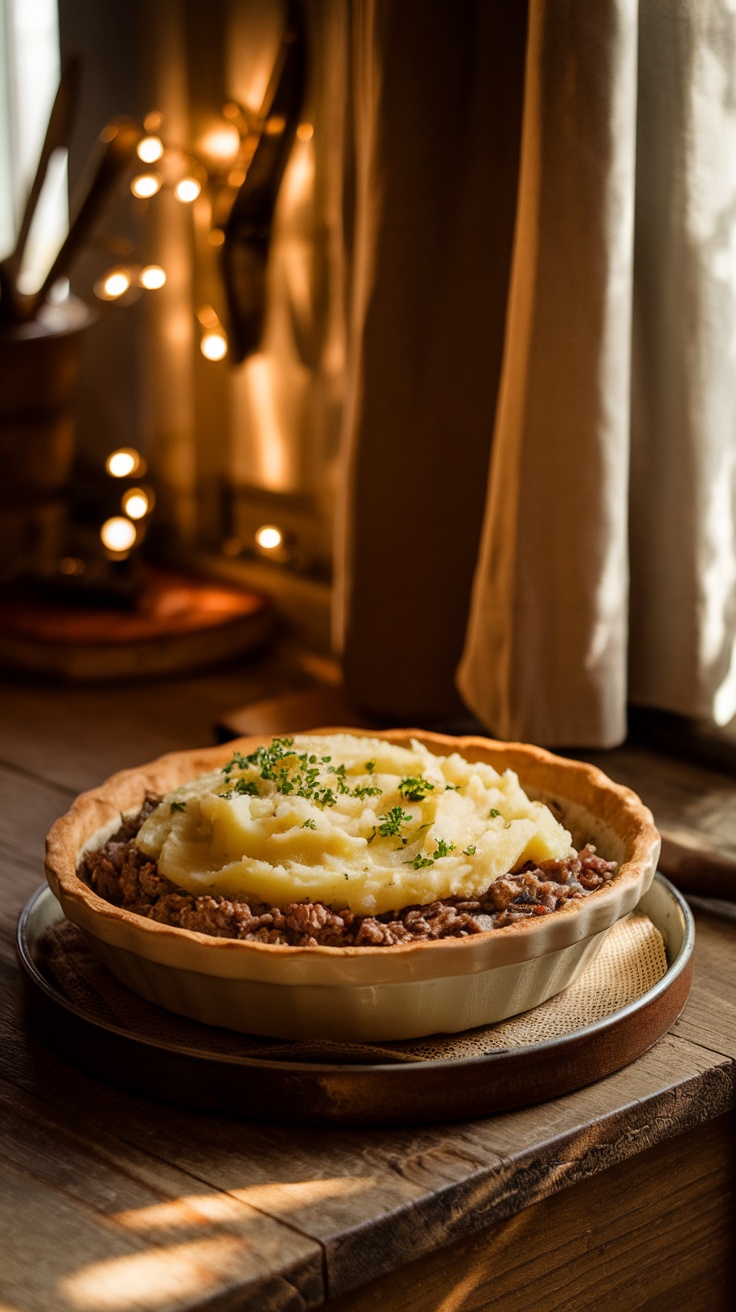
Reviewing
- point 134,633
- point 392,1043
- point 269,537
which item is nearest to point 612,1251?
point 392,1043

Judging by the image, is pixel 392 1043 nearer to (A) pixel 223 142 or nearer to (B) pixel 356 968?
(B) pixel 356 968

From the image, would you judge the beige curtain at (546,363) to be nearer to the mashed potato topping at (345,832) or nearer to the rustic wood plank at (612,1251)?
the mashed potato topping at (345,832)

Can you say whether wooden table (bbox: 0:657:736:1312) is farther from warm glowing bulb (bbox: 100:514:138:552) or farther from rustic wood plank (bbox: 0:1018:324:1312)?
warm glowing bulb (bbox: 100:514:138:552)

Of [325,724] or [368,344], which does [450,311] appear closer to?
[368,344]

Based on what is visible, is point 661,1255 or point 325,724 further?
point 325,724

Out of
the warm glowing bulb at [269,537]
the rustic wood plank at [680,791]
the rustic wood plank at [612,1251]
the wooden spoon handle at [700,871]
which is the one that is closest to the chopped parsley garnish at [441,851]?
the rustic wood plank at [612,1251]

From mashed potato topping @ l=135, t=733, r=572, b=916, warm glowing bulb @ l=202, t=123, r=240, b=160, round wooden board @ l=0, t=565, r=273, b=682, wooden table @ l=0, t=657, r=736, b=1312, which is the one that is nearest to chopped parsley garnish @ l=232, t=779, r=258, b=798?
mashed potato topping @ l=135, t=733, r=572, b=916

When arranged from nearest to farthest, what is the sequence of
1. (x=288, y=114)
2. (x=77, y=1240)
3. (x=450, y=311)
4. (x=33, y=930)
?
(x=77, y=1240) < (x=33, y=930) < (x=450, y=311) < (x=288, y=114)

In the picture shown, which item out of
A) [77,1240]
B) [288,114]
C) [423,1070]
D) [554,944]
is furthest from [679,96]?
[77,1240]
